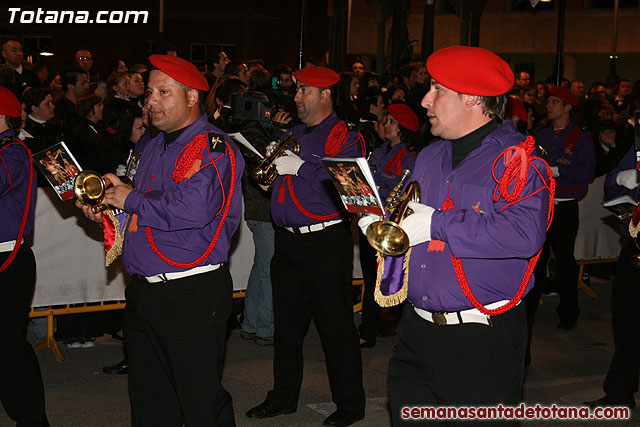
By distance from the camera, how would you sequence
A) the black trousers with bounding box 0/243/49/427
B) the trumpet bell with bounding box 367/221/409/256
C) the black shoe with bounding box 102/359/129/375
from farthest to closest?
the black shoe with bounding box 102/359/129/375
the black trousers with bounding box 0/243/49/427
the trumpet bell with bounding box 367/221/409/256

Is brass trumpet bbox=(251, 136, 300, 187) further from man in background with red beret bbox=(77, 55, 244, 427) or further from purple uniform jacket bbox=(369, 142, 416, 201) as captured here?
purple uniform jacket bbox=(369, 142, 416, 201)

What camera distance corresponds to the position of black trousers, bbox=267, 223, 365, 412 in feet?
19.8

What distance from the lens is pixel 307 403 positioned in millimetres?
6605

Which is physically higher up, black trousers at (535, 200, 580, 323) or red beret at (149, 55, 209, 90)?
red beret at (149, 55, 209, 90)

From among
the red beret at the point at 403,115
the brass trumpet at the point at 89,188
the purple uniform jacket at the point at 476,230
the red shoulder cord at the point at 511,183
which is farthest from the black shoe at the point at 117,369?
the red shoulder cord at the point at 511,183

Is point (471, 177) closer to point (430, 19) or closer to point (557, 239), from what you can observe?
point (557, 239)

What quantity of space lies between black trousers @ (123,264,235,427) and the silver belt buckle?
1.37 metres

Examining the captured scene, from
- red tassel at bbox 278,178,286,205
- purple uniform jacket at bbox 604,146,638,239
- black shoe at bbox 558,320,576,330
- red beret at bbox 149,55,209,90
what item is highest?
red beret at bbox 149,55,209,90

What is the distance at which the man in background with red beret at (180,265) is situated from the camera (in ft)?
15.1

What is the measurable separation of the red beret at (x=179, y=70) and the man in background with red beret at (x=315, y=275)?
1.22m

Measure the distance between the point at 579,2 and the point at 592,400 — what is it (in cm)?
2859

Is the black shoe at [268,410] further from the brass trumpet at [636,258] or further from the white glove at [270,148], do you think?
the brass trumpet at [636,258]

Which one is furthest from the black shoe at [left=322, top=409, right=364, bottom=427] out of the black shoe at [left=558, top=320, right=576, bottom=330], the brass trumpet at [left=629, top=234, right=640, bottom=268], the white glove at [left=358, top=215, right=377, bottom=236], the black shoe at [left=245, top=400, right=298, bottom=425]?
the black shoe at [left=558, top=320, right=576, bottom=330]

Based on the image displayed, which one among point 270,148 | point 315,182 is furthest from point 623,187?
point 270,148
